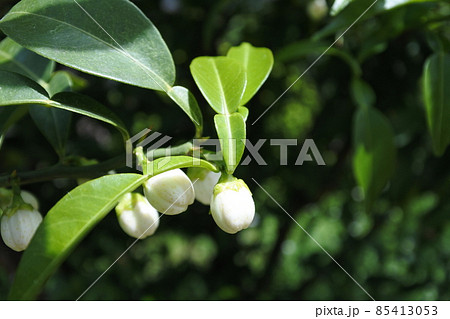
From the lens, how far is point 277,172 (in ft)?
4.46

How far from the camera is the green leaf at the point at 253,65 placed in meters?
0.62

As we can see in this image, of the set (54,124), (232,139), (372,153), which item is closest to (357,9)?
(372,153)

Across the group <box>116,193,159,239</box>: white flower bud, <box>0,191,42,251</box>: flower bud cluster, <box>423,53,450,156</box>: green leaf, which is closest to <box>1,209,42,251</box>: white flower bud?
<box>0,191,42,251</box>: flower bud cluster

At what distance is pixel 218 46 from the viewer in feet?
4.28

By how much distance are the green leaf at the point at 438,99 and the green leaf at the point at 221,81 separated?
1.02 ft

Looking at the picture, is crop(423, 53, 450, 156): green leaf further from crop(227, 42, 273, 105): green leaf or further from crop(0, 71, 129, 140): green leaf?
crop(0, 71, 129, 140): green leaf

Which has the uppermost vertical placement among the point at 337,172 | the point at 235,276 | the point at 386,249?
the point at 337,172

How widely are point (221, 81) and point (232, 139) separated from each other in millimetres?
96

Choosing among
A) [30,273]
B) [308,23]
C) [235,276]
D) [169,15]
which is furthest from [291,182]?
[30,273]

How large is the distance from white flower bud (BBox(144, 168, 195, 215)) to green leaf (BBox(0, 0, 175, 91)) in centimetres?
10

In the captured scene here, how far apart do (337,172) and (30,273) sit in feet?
3.47

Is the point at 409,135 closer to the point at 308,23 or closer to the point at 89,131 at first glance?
the point at 308,23

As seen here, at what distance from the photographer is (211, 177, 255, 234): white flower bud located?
0.56 metres

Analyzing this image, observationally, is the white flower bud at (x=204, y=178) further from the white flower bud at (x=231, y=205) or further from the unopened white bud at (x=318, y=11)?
the unopened white bud at (x=318, y=11)
